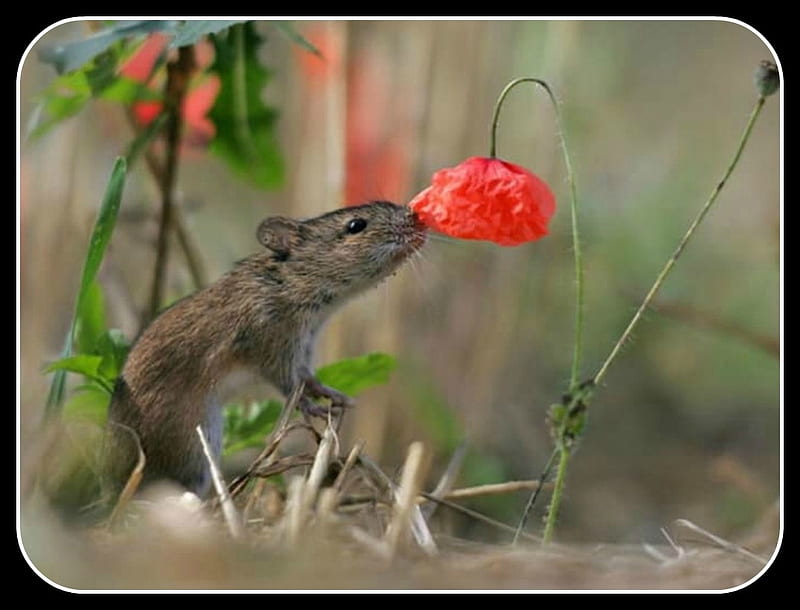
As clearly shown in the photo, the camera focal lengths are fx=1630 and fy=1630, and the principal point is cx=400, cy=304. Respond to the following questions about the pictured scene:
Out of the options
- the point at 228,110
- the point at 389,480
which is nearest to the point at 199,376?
the point at 389,480

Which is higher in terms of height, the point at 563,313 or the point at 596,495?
the point at 563,313

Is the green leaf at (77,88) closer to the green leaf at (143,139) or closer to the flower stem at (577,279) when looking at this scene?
the green leaf at (143,139)

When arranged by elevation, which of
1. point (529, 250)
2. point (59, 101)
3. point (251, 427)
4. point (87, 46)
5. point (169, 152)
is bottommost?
point (529, 250)

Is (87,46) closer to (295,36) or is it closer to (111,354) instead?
(295,36)

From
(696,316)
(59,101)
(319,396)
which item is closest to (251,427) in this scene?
(319,396)

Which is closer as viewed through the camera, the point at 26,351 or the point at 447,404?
the point at 26,351

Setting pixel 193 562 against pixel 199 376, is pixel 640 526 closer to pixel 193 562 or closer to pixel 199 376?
pixel 199 376
